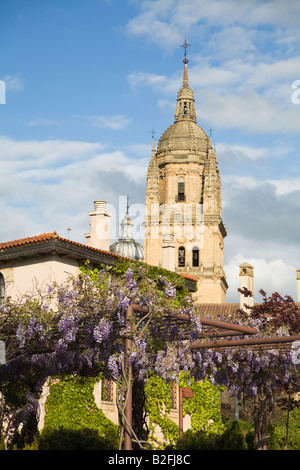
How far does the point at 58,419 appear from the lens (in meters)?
24.8

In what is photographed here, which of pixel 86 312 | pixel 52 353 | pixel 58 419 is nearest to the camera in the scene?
pixel 86 312

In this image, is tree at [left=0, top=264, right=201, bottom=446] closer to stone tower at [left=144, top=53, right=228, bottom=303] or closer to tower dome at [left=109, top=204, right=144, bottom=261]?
stone tower at [left=144, top=53, right=228, bottom=303]

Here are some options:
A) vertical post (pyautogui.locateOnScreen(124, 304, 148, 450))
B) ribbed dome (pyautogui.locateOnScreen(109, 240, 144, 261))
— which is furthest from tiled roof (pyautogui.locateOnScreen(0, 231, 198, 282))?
ribbed dome (pyautogui.locateOnScreen(109, 240, 144, 261))

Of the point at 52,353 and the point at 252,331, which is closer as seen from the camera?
the point at 252,331

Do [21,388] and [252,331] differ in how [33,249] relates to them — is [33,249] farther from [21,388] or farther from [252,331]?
[252,331]

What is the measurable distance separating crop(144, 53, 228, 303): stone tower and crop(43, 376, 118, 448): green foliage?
217 feet

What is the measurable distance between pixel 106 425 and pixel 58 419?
5.92ft

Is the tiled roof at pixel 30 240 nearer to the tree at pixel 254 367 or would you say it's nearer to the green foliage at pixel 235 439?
the tree at pixel 254 367

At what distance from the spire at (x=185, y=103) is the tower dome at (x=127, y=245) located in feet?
61.9

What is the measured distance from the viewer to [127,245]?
111562mm

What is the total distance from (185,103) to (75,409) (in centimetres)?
8199

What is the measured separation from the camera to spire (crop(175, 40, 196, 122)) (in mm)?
102000
